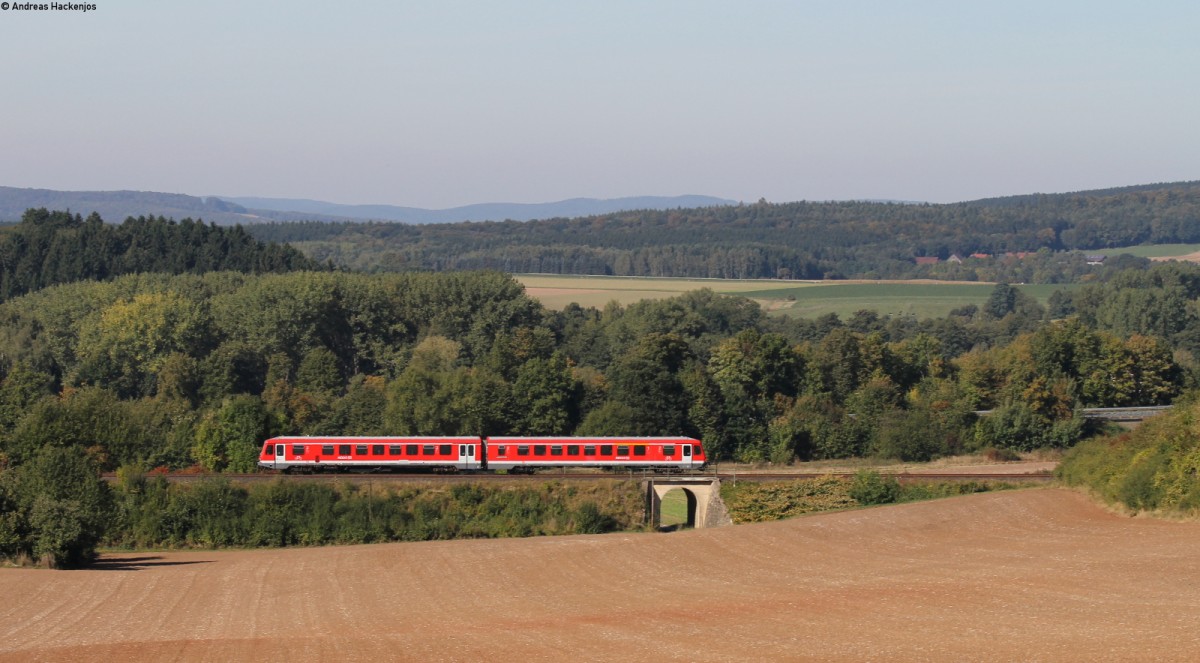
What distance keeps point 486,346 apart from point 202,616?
7491 cm

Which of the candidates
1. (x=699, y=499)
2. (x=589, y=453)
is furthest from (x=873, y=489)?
(x=589, y=453)

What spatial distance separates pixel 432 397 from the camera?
278ft

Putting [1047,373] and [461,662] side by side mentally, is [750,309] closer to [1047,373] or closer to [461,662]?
[1047,373]

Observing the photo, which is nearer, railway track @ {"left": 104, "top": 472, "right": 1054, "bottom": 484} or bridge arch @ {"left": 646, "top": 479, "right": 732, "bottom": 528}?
bridge arch @ {"left": 646, "top": 479, "right": 732, "bottom": 528}

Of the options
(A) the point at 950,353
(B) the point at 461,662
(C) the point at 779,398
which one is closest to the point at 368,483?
(B) the point at 461,662

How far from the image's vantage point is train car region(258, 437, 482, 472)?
63.8m

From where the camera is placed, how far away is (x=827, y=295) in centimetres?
18000

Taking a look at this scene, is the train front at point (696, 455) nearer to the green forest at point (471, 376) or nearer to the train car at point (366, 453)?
the green forest at point (471, 376)

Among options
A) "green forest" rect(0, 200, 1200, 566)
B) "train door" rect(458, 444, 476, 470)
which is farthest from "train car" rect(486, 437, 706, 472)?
"green forest" rect(0, 200, 1200, 566)

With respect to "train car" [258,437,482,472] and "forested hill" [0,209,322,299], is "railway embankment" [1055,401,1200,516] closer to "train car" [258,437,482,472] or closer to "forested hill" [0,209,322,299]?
"train car" [258,437,482,472]

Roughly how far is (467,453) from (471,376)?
2354 centimetres

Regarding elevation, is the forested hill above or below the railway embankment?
above

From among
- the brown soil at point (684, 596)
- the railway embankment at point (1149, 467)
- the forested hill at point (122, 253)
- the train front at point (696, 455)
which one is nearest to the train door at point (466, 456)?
the train front at point (696, 455)

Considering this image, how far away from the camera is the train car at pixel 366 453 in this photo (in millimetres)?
63844
